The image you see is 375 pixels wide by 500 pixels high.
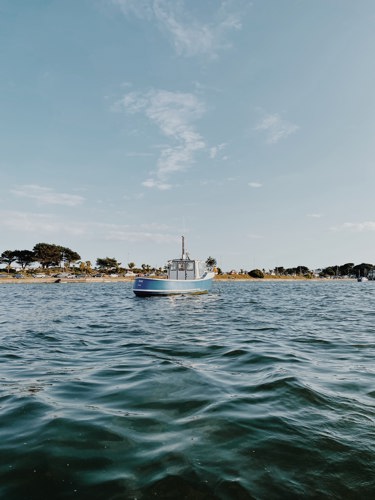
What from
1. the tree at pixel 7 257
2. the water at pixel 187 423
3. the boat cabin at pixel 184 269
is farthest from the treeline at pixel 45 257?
the water at pixel 187 423

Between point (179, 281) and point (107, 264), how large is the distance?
5622 inches

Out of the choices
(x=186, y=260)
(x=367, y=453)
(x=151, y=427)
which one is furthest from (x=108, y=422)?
(x=186, y=260)

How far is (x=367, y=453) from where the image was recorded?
4043mm

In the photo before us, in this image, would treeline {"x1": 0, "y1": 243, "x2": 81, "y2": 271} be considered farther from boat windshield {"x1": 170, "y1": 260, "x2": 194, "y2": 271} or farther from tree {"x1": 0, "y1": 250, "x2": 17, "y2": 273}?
boat windshield {"x1": 170, "y1": 260, "x2": 194, "y2": 271}

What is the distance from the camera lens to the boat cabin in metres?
44.7

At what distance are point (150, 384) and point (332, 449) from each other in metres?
3.74

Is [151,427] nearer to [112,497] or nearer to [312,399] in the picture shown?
[112,497]

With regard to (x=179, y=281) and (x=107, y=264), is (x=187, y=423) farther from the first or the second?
(x=107, y=264)

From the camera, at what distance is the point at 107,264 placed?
6964 inches

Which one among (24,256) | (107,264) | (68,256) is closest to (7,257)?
(24,256)

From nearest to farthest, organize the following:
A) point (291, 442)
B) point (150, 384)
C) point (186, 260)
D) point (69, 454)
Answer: point (69, 454) < point (291, 442) < point (150, 384) < point (186, 260)

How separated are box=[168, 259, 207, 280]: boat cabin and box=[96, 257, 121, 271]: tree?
135 meters

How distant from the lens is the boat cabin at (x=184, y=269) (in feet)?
147

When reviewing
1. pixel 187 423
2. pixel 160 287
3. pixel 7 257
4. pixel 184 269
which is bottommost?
pixel 187 423
